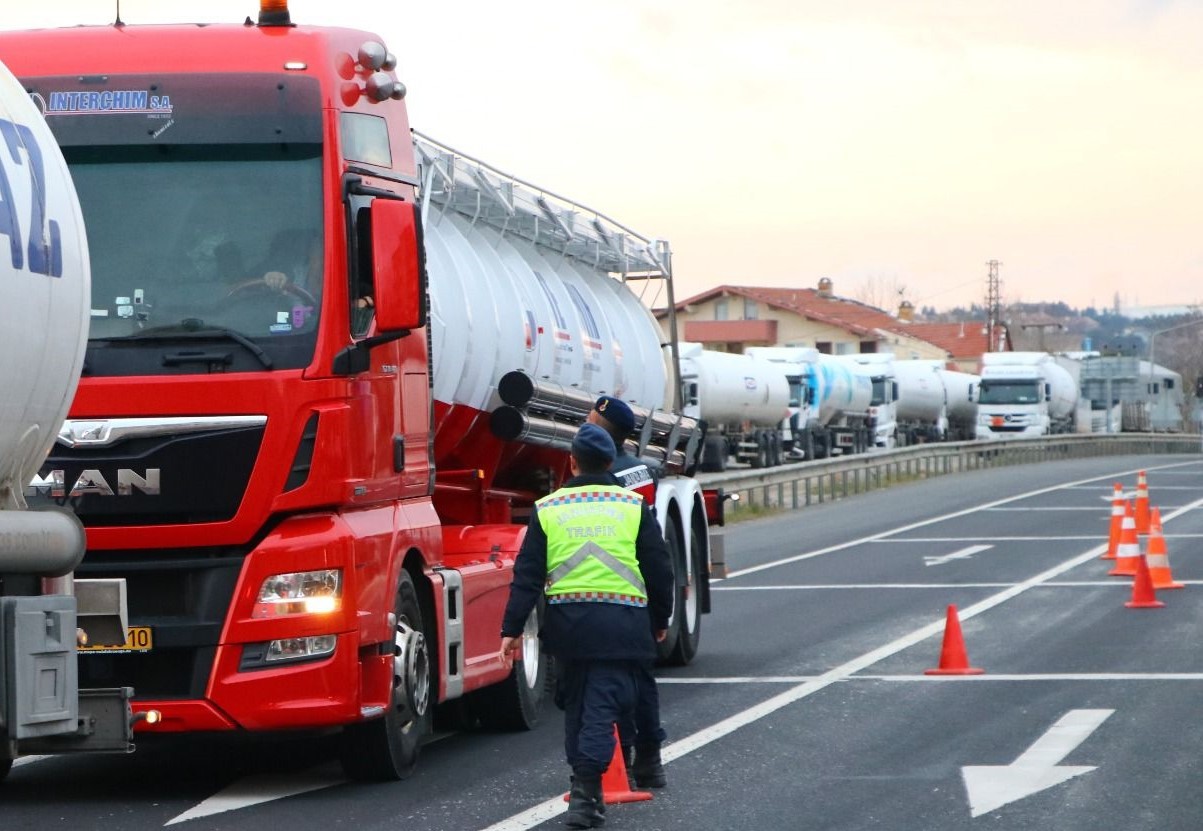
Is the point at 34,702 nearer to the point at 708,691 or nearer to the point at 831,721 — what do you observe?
the point at 831,721

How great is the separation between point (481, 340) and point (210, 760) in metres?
2.67

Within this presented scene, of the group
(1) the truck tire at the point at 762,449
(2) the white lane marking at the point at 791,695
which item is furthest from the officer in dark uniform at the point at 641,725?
(1) the truck tire at the point at 762,449

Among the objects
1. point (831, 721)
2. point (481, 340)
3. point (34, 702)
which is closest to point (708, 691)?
point (831, 721)

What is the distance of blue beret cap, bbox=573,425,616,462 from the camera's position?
8.90 m

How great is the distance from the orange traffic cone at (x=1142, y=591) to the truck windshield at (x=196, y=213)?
1096 cm

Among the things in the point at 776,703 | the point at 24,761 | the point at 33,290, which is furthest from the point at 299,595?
the point at 776,703

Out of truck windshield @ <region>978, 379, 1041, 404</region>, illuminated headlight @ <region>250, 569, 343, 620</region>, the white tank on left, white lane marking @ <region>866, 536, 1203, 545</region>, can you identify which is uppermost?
truck windshield @ <region>978, 379, 1041, 404</region>

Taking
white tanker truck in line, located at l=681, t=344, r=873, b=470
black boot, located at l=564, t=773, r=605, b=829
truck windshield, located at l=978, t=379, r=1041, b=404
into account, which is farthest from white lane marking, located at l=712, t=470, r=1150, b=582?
truck windshield, located at l=978, t=379, r=1041, b=404

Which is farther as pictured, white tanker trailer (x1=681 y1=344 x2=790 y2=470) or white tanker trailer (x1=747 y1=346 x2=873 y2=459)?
white tanker trailer (x1=747 y1=346 x2=873 y2=459)

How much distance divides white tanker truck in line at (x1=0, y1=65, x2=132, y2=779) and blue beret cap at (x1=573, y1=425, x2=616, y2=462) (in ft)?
8.16

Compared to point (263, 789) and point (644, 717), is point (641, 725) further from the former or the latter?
point (263, 789)

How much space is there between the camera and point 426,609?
1042 centimetres

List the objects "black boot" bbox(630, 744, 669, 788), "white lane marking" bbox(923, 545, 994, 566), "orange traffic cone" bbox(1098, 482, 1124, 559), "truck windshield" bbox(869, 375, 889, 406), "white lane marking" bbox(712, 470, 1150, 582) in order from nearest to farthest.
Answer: "black boot" bbox(630, 744, 669, 788) < "orange traffic cone" bbox(1098, 482, 1124, 559) < "white lane marking" bbox(712, 470, 1150, 582) < "white lane marking" bbox(923, 545, 994, 566) < "truck windshield" bbox(869, 375, 889, 406)

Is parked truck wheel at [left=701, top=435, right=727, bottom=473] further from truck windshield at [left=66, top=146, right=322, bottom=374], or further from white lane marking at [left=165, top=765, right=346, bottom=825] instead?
truck windshield at [left=66, top=146, right=322, bottom=374]
